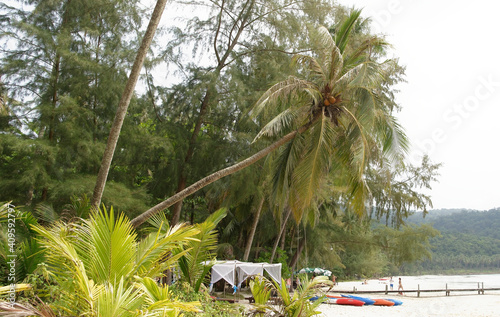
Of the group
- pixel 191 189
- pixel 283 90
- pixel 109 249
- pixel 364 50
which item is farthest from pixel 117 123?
Answer: pixel 364 50

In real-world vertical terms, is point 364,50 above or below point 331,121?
above

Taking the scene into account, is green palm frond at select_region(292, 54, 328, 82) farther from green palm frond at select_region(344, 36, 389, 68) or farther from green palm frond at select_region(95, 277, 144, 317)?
green palm frond at select_region(95, 277, 144, 317)

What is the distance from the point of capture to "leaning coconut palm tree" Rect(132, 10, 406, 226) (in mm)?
8117

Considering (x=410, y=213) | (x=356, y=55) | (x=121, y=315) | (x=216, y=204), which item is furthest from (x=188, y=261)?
(x=410, y=213)

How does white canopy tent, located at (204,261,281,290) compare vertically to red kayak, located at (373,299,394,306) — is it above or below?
above

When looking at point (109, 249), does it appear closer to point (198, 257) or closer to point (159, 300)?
point (159, 300)

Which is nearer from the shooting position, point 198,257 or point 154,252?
point 154,252

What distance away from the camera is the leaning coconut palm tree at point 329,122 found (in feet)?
26.6

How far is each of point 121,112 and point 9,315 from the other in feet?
14.2

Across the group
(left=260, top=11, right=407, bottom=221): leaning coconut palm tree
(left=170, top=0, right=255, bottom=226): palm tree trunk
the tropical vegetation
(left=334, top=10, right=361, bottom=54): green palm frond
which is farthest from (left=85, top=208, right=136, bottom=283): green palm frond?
(left=170, top=0, right=255, bottom=226): palm tree trunk

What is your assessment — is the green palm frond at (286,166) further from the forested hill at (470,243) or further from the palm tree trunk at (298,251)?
the forested hill at (470,243)

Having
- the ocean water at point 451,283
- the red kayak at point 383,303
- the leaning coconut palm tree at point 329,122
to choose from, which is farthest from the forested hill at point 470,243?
the leaning coconut palm tree at point 329,122

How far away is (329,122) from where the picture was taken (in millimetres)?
8383

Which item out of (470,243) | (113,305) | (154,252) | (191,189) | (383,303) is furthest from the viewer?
(470,243)
